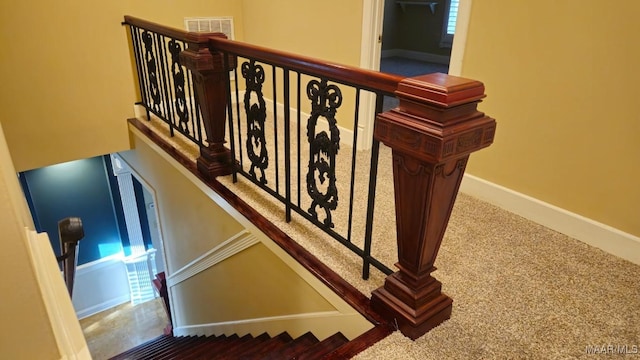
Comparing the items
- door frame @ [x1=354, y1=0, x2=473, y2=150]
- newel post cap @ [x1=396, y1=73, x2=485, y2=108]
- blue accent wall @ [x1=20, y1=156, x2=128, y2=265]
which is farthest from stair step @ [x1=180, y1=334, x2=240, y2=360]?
blue accent wall @ [x1=20, y1=156, x2=128, y2=265]

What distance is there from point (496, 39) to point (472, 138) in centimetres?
123

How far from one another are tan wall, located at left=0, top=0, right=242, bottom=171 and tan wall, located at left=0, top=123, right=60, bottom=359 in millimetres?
3076

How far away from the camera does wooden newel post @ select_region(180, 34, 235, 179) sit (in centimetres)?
228

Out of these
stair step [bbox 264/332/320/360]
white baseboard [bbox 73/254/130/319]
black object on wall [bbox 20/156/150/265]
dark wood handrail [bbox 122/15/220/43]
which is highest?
dark wood handrail [bbox 122/15/220/43]

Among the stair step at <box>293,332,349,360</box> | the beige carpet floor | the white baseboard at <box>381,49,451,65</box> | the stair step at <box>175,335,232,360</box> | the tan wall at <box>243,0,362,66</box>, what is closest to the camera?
the beige carpet floor

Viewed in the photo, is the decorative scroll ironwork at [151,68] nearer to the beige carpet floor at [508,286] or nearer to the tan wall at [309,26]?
the tan wall at [309,26]

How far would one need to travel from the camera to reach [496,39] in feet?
7.03

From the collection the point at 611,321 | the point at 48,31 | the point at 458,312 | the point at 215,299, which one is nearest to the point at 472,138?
the point at 458,312

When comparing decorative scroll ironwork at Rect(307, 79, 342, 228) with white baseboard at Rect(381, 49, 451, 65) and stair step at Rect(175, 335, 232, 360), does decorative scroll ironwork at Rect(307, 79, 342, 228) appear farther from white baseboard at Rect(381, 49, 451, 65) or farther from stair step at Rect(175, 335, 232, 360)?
white baseboard at Rect(381, 49, 451, 65)

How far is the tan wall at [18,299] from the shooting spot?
0.83m

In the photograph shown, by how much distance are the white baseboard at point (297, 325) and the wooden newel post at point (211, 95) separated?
1.00 m

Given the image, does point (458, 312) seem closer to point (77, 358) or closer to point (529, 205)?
point (529, 205)

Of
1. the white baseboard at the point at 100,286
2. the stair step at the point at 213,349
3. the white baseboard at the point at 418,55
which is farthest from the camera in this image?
the white baseboard at the point at 418,55

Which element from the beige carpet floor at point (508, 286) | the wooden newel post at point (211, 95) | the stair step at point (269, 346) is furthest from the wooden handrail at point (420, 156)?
the stair step at point (269, 346)
